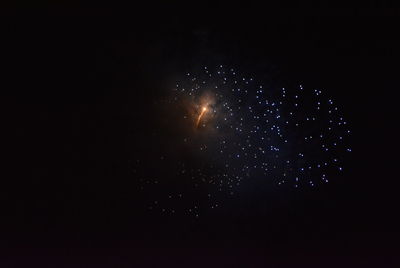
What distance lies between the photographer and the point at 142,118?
199 centimetres

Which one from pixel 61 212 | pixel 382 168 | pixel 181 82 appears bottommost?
pixel 61 212

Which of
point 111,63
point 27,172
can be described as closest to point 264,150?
point 111,63

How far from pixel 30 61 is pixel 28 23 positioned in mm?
178

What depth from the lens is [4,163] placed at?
1.97 metres

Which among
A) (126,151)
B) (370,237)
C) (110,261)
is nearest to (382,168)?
(370,237)

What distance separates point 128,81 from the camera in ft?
6.50

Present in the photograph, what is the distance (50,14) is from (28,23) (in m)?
0.11

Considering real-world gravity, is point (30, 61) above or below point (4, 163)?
above

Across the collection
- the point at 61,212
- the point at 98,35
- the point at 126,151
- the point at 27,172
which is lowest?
the point at 61,212

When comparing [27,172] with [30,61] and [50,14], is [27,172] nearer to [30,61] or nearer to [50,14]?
[30,61]

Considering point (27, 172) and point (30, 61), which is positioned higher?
point (30, 61)

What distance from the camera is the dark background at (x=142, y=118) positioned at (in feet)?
6.42

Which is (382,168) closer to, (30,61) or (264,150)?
(264,150)

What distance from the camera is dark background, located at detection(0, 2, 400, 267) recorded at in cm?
196
